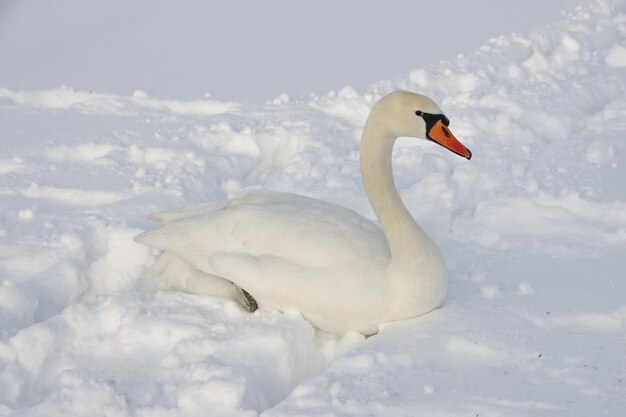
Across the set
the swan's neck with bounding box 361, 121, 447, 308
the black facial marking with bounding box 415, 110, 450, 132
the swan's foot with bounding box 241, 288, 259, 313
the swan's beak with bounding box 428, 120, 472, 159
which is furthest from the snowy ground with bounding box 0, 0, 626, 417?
the black facial marking with bounding box 415, 110, 450, 132

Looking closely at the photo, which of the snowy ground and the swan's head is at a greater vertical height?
the swan's head

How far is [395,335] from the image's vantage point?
13.2 feet

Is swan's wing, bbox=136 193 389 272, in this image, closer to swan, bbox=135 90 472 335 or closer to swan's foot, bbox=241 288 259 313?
swan, bbox=135 90 472 335

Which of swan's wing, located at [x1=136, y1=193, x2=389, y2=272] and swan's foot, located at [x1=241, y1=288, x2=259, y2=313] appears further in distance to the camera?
swan's foot, located at [x1=241, y1=288, x2=259, y2=313]

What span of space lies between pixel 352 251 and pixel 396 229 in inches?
8.4

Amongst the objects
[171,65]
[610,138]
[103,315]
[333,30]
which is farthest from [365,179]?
[333,30]

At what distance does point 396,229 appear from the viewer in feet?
13.6

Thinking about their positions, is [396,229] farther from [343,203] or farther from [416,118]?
[343,203]

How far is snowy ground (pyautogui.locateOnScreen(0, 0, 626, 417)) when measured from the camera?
3576mm

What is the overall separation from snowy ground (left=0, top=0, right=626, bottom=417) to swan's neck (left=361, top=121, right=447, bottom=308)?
0.63 ft

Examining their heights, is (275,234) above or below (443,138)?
below

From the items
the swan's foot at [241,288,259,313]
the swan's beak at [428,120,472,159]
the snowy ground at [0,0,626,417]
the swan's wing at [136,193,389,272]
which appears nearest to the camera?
the snowy ground at [0,0,626,417]

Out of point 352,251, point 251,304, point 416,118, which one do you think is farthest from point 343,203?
point 416,118

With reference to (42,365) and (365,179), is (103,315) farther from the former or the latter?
(365,179)
